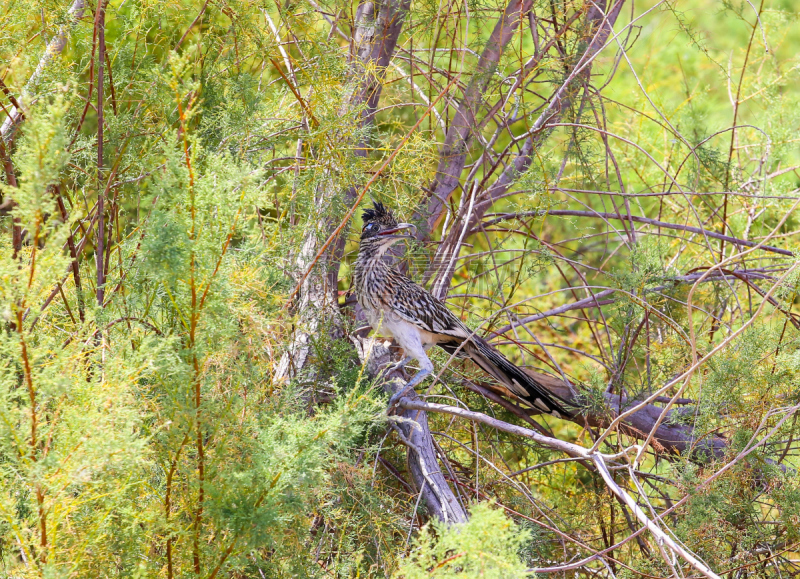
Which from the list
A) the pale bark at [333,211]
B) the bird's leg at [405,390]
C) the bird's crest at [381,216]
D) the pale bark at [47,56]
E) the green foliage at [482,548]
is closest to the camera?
the green foliage at [482,548]

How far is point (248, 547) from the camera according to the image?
1.33 meters

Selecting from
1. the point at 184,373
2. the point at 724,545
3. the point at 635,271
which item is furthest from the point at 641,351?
the point at 184,373

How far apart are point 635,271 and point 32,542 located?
2.13 meters

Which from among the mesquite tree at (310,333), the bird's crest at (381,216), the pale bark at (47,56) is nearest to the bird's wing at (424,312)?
the mesquite tree at (310,333)

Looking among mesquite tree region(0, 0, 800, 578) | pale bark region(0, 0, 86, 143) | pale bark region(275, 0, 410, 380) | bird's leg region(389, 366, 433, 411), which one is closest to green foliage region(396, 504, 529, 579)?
mesquite tree region(0, 0, 800, 578)

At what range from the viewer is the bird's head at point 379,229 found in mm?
2812

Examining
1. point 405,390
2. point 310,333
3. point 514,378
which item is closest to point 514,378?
point 514,378

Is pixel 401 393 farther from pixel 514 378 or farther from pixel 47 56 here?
pixel 47 56

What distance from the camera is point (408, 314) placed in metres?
2.86

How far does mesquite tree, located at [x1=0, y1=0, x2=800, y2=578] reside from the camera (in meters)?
1.29

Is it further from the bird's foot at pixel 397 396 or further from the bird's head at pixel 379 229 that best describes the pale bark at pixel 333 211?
the bird's foot at pixel 397 396

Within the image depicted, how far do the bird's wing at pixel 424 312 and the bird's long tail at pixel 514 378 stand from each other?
9 cm

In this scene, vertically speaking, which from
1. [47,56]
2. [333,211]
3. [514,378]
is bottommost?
[514,378]

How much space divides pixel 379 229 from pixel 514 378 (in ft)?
2.74
